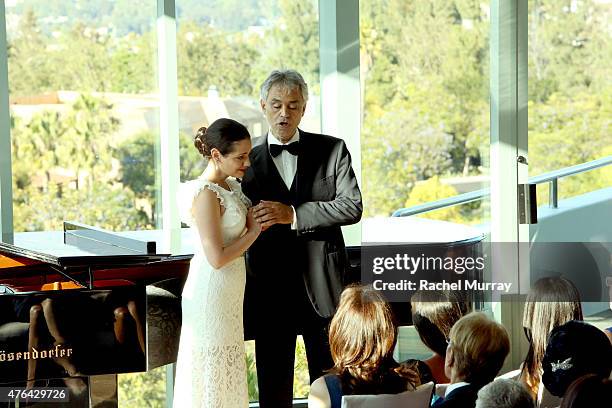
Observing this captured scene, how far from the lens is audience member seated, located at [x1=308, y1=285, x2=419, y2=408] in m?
3.00

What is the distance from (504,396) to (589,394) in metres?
0.22

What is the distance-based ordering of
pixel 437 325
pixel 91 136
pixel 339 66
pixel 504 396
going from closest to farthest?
pixel 504 396 < pixel 437 325 < pixel 91 136 < pixel 339 66

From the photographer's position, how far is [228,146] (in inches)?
157

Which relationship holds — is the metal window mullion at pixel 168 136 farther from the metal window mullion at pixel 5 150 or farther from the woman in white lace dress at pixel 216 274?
the woman in white lace dress at pixel 216 274

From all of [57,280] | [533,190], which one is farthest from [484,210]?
[57,280]

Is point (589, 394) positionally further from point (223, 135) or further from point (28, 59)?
point (28, 59)

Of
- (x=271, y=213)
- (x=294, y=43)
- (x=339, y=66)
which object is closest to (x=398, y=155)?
(x=339, y=66)

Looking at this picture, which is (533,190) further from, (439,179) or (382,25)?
(382,25)

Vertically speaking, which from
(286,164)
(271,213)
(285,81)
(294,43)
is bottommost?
(271,213)

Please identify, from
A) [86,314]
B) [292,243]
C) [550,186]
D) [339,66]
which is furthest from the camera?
[550,186]

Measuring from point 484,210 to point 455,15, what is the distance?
1.09 m

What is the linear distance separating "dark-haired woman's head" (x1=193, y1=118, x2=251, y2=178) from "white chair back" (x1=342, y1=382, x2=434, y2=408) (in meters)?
1.34

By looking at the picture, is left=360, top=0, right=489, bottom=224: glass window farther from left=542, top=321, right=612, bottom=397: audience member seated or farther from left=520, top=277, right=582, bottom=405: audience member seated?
left=542, top=321, right=612, bottom=397: audience member seated

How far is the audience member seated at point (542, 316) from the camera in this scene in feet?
10.9
